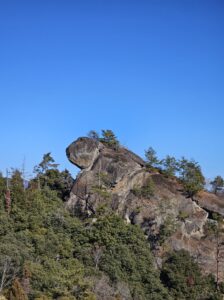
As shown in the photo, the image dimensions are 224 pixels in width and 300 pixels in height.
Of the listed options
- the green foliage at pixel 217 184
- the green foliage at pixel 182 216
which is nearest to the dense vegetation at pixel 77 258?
the green foliage at pixel 182 216

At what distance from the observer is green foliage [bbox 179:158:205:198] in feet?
160

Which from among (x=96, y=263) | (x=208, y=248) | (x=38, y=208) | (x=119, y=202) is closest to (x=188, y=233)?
(x=208, y=248)

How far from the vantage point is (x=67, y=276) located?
106 feet

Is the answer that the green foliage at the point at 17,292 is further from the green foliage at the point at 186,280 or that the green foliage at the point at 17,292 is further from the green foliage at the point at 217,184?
the green foliage at the point at 217,184

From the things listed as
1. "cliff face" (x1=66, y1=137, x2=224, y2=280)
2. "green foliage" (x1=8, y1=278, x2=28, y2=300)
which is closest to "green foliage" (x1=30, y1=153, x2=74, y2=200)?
"cliff face" (x1=66, y1=137, x2=224, y2=280)

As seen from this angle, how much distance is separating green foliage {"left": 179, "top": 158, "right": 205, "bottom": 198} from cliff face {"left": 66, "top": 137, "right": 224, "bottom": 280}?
887 millimetres

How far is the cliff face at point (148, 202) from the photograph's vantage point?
4528 cm

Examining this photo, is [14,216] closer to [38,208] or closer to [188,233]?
[38,208]

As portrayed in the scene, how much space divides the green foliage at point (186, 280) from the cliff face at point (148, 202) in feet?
5.80

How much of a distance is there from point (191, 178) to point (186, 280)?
43.1 feet

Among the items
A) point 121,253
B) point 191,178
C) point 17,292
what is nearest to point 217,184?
point 191,178

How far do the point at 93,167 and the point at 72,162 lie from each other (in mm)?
2622

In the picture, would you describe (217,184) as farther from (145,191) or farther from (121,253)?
(121,253)

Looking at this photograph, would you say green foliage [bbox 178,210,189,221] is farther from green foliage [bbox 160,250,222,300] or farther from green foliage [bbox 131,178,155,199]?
green foliage [bbox 160,250,222,300]
